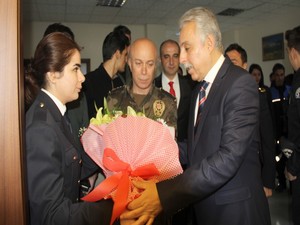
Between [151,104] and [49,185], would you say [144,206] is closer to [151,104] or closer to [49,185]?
[49,185]

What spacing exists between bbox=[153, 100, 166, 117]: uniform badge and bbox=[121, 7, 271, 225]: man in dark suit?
1.32 ft

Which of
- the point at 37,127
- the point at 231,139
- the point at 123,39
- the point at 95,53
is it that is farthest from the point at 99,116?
the point at 95,53

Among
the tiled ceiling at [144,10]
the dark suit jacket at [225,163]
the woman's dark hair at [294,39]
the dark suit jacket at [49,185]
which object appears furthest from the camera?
the tiled ceiling at [144,10]

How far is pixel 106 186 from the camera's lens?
3.13 feet

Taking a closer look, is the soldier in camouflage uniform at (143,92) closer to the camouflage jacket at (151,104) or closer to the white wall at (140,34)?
the camouflage jacket at (151,104)

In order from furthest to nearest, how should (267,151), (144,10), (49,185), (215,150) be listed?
(144,10)
(267,151)
(215,150)
(49,185)

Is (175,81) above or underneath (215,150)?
above

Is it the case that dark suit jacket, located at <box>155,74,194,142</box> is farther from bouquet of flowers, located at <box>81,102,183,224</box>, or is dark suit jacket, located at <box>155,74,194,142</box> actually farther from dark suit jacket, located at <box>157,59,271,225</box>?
bouquet of flowers, located at <box>81,102,183,224</box>

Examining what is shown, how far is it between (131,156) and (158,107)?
3.06 ft

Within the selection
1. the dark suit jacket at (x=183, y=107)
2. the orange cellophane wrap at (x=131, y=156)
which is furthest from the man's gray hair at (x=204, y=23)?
the dark suit jacket at (x=183, y=107)

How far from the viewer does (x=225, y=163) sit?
1.07 m

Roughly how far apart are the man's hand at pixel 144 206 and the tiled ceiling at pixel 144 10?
5.66 m

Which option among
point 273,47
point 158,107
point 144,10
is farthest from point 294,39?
point 273,47

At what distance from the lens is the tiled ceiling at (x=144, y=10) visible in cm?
626
